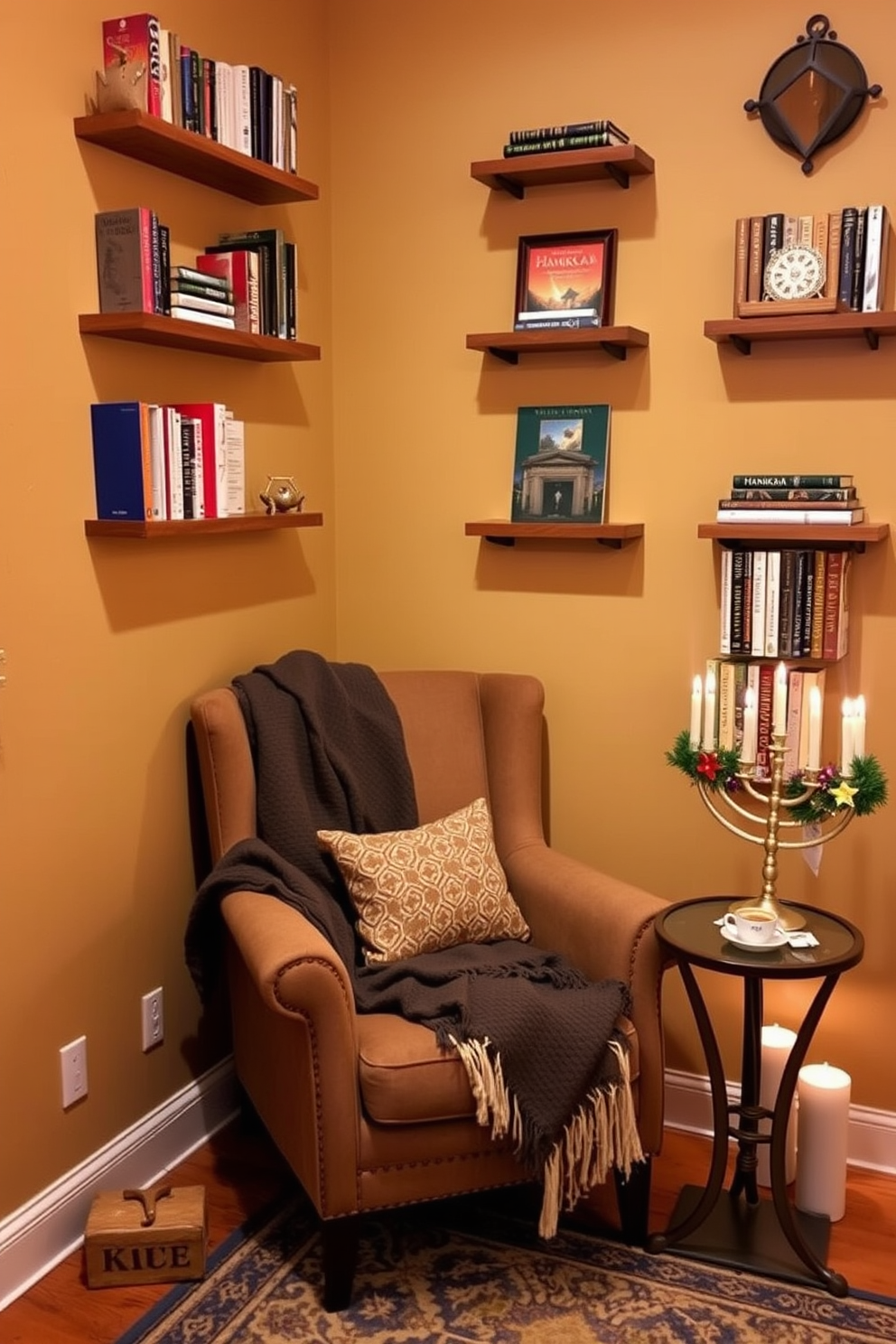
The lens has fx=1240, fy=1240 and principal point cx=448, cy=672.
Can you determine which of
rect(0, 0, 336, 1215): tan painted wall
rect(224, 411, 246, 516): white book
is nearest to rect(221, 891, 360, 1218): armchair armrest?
rect(0, 0, 336, 1215): tan painted wall

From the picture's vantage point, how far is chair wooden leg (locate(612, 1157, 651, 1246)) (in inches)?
92.7

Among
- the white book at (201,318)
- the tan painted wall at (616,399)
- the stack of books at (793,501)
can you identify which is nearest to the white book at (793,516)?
the stack of books at (793,501)

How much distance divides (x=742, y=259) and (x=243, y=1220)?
2189mm

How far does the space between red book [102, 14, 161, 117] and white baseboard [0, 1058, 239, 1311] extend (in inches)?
78.2

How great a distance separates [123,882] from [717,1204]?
1364 mm

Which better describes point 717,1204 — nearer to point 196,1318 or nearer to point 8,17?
point 196,1318

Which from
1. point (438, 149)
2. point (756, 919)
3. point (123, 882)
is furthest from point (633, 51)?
point (123, 882)

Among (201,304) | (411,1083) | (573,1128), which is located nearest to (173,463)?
(201,304)

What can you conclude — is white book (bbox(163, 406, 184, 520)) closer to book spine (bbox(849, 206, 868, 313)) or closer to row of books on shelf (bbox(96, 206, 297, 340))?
row of books on shelf (bbox(96, 206, 297, 340))

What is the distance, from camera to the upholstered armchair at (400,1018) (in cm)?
213

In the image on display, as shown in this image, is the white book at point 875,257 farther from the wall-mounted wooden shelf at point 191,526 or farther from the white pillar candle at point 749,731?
the wall-mounted wooden shelf at point 191,526

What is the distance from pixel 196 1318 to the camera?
2174 mm

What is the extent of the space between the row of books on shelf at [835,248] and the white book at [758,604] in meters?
0.51

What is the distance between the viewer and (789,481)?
2.54 m
